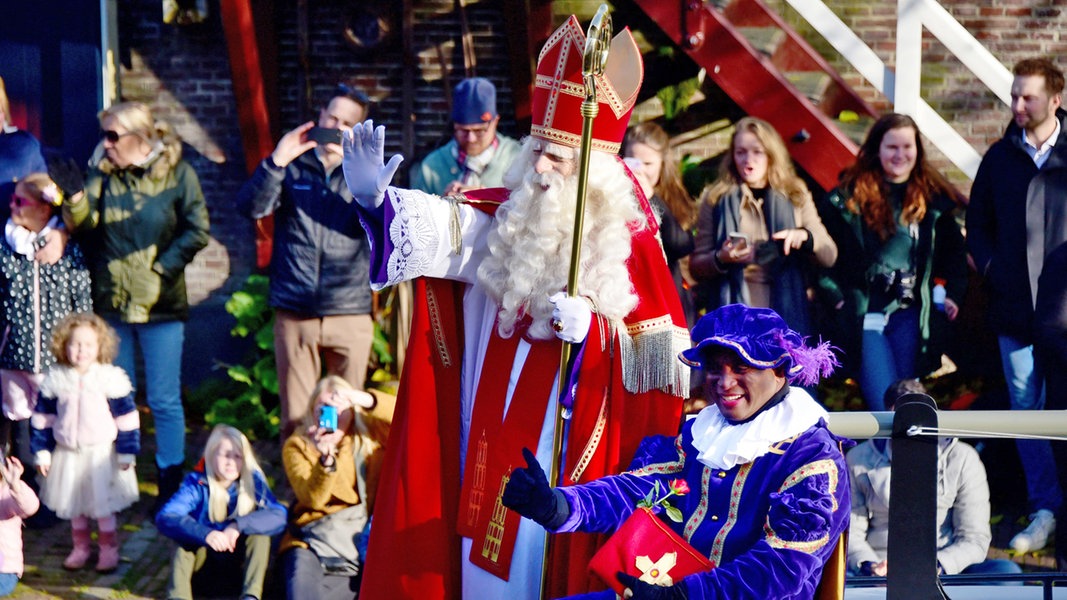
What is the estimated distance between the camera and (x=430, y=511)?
442 centimetres

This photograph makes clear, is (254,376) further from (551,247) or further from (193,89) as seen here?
(551,247)

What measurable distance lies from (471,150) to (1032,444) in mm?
2827

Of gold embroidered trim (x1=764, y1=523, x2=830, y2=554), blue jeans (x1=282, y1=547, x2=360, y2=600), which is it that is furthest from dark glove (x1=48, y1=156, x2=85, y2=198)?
gold embroidered trim (x1=764, y1=523, x2=830, y2=554)

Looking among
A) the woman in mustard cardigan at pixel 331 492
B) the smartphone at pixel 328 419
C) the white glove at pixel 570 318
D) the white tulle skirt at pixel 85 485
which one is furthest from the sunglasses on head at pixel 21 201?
the white glove at pixel 570 318

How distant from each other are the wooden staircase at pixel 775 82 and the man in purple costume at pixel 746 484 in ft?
13.3

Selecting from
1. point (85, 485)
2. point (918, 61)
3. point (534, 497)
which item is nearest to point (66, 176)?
point (85, 485)

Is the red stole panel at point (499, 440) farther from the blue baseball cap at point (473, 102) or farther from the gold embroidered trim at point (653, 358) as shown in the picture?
the blue baseball cap at point (473, 102)

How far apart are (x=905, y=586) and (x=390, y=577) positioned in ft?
5.61

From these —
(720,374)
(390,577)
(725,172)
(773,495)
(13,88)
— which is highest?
(13,88)

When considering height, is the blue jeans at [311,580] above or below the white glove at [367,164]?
below

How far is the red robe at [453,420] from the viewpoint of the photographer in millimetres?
4246

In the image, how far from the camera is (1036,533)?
627 centimetres

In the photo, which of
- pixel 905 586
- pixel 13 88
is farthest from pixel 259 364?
pixel 905 586

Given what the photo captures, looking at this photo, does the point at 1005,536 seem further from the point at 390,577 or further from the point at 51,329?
the point at 51,329
